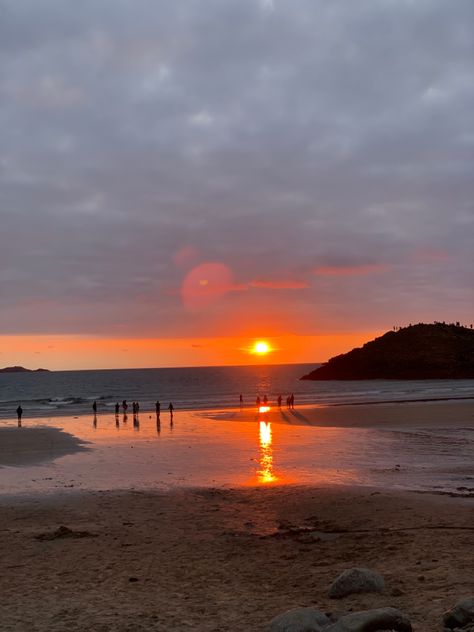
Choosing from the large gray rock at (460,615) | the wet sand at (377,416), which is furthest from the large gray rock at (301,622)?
the wet sand at (377,416)

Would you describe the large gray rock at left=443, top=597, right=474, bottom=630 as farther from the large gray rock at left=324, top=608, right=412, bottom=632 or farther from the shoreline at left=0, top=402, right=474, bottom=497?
the shoreline at left=0, top=402, right=474, bottom=497

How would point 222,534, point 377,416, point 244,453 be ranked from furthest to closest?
point 377,416, point 244,453, point 222,534

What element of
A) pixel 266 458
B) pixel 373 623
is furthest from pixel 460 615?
pixel 266 458

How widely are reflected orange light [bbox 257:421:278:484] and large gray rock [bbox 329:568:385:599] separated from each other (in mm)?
11224

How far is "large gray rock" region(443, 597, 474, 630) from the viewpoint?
7.57 m

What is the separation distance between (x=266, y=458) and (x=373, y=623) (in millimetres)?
19893

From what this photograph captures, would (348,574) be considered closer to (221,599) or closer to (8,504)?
(221,599)

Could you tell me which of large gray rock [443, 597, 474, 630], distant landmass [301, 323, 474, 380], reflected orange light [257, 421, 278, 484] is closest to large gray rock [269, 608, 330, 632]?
large gray rock [443, 597, 474, 630]

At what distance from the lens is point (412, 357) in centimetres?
16250

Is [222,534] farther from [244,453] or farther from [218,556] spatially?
[244,453]

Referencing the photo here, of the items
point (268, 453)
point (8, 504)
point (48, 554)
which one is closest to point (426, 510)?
point (48, 554)

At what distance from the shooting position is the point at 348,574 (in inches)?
381

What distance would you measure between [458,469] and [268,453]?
9.14 meters

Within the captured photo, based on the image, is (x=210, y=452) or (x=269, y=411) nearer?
(x=210, y=452)
